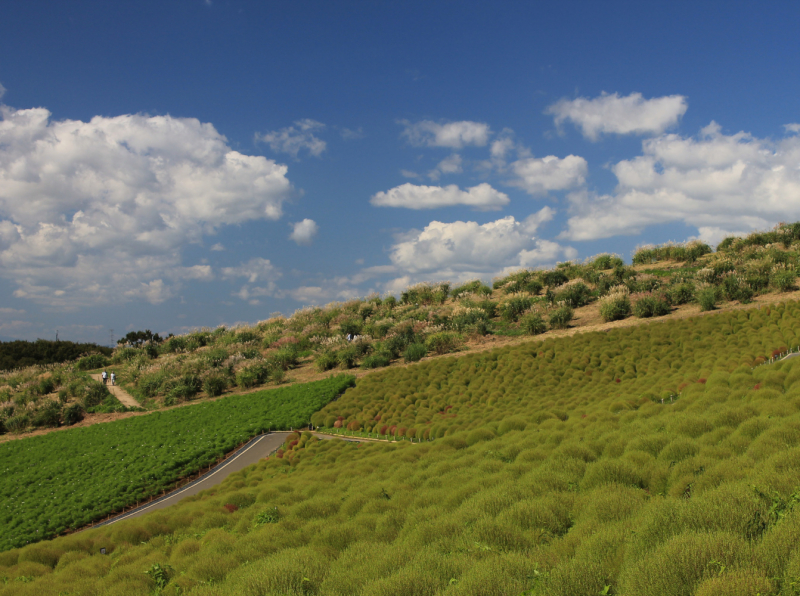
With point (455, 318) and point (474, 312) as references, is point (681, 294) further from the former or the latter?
point (455, 318)

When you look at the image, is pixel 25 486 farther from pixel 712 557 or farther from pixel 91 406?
pixel 712 557

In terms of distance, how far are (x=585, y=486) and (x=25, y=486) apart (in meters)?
20.5

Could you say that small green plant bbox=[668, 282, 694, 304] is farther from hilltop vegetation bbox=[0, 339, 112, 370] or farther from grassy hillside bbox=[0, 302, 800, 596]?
hilltop vegetation bbox=[0, 339, 112, 370]

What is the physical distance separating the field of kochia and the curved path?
463 mm

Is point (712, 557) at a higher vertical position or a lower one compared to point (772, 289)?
lower

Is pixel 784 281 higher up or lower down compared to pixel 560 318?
higher up

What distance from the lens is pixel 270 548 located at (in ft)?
19.8

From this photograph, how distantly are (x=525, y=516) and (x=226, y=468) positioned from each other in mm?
14110

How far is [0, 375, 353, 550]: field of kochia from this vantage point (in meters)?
14.1

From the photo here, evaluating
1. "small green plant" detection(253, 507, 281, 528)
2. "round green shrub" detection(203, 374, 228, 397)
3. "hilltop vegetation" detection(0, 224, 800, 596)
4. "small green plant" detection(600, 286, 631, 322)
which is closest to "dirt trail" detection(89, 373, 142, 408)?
"round green shrub" detection(203, 374, 228, 397)

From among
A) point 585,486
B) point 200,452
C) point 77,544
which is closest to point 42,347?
point 200,452

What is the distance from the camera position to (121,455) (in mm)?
18203

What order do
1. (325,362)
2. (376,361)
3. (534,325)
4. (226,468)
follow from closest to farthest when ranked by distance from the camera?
Result: (226,468)
(534,325)
(376,361)
(325,362)

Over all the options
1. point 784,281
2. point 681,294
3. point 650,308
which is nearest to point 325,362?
point 650,308
